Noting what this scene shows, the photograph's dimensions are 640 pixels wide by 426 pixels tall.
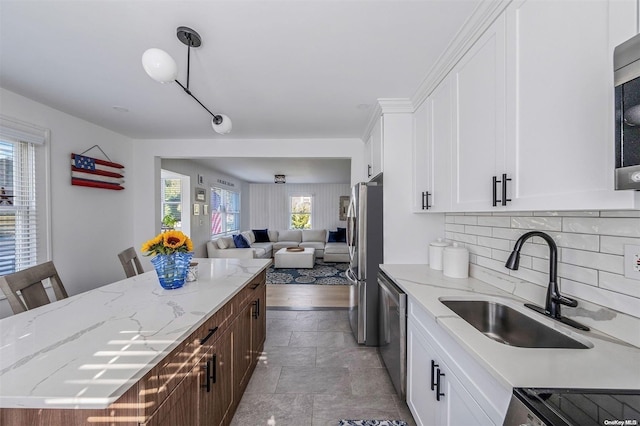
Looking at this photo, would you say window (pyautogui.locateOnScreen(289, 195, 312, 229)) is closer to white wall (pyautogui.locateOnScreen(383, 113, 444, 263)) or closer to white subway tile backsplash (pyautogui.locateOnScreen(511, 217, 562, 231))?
→ white wall (pyautogui.locateOnScreen(383, 113, 444, 263))

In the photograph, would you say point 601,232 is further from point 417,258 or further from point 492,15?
point 417,258

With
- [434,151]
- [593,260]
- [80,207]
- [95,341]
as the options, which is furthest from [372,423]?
[80,207]

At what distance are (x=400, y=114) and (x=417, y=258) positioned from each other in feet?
4.59

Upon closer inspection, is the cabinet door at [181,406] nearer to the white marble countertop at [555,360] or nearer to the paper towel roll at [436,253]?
the white marble countertop at [555,360]

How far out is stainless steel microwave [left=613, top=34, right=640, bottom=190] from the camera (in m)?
0.68

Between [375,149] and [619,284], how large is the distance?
2.16m

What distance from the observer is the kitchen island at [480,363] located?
828mm

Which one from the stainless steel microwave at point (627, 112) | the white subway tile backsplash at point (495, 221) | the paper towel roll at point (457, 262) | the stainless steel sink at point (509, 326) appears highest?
the stainless steel microwave at point (627, 112)

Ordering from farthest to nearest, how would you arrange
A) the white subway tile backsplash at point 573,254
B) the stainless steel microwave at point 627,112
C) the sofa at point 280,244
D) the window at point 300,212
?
1. the window at point 300,212
2. the sofa at point 280,244
3. the white subway tile backsplash at point 573,254
4. the stainless steel microwave at point 627,112

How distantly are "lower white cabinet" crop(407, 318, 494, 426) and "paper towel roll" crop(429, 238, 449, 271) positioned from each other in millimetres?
730

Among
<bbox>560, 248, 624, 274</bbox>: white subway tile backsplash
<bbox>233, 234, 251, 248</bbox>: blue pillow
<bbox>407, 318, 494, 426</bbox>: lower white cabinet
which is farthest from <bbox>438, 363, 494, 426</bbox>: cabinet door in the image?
<bbox>233, 234, 251, 248</bbox>: blue pillow

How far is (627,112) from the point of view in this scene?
70 centimetres

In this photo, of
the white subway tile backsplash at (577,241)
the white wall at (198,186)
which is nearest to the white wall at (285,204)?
the white wall at (198,186)

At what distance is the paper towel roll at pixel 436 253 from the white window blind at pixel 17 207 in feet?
12.3
